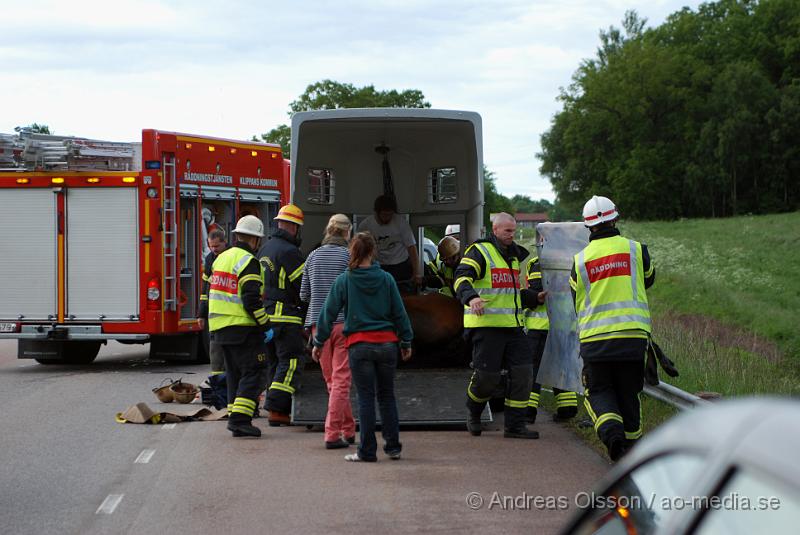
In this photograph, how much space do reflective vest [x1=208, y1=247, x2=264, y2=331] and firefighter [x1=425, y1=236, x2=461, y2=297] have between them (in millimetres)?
3023

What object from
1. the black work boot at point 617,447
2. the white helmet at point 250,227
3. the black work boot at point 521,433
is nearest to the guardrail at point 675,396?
the black work boot at point 617,447

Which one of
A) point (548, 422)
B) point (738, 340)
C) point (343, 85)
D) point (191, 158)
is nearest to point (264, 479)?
point (548, 422)

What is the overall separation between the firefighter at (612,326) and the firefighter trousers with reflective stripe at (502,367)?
1.68 m

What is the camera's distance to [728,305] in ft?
115

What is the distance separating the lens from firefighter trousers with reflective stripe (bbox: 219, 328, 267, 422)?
10.6 m

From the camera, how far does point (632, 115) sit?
9925 centimetres

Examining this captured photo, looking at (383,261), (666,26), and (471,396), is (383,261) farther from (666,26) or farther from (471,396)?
(666,26)

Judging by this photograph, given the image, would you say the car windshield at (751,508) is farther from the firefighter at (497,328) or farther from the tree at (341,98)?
the tree at (341,98)

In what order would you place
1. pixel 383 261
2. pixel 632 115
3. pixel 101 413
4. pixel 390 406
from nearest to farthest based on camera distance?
pixel 390 406
pixel 101 413
pixel 383 261
pixel 632 115

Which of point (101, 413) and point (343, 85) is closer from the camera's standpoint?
point (101, 413)

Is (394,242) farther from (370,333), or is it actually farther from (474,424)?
(370,333)

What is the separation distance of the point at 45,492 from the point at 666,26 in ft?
338

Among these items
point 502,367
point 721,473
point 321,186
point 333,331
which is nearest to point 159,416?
point 333,331

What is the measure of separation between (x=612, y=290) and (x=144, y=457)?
383 centimetres
